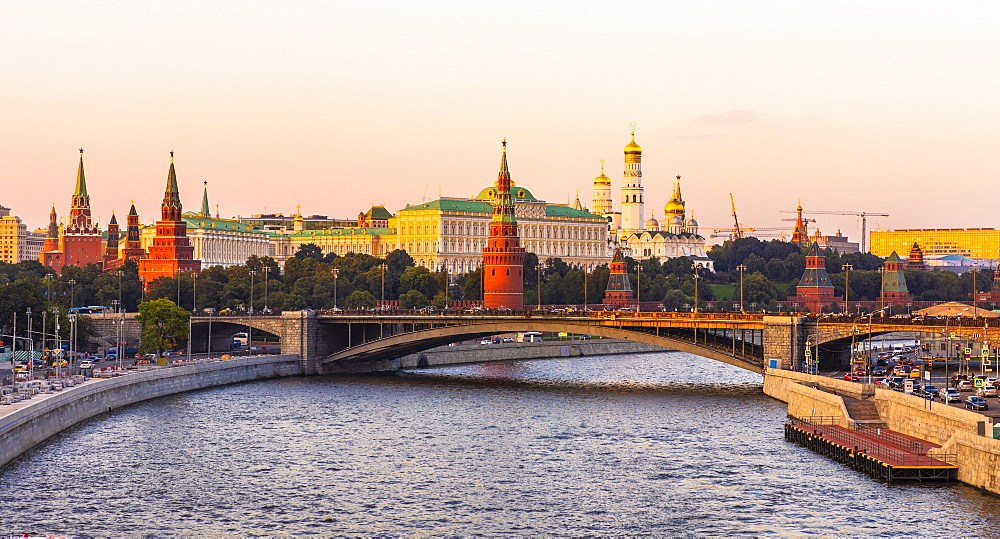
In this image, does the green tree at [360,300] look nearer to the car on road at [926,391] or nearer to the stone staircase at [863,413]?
the car on road at [926,391]

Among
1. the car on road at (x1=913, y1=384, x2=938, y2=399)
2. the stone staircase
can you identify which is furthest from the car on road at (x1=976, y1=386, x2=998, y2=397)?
the stone staircase

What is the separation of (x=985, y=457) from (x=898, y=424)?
46.4ft

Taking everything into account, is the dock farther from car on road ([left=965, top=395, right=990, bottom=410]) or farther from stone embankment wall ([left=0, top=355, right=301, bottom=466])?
stone embankment wall ([left=0, top=355, right=301, bottom=466])

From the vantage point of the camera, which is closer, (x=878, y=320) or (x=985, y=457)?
(x=985, y=457)

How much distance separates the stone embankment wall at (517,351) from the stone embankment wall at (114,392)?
1633 centimetres

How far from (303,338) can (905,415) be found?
207 ft

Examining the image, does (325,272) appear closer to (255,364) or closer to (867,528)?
(255,364)

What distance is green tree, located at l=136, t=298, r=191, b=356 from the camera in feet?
375

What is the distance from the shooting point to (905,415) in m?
68.2

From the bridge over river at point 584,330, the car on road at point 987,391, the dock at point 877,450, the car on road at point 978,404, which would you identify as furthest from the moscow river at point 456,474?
the car on road at point 987,391

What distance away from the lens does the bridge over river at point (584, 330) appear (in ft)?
328

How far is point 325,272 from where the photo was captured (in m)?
191

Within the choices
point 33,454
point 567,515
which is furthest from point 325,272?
point 567,515

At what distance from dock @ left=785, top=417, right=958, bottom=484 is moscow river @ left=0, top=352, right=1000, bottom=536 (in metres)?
0.74
